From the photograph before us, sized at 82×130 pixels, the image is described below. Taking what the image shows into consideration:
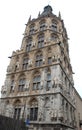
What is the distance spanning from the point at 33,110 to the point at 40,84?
10.9ft

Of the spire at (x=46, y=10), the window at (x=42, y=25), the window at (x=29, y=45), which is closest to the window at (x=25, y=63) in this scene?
the window at (x=29, y=45)

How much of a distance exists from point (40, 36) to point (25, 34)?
3554 mm

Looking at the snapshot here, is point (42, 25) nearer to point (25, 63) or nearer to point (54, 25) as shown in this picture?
point (54, 25)

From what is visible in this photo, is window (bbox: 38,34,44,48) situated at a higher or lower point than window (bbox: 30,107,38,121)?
higher

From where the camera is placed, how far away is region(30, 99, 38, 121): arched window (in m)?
17.5

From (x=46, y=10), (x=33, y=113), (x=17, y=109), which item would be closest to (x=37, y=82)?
(x=33, y=113)

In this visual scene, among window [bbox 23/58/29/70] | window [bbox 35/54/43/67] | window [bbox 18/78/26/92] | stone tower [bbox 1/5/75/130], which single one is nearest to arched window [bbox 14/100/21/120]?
stone tower [bbox 1/5/75/130]

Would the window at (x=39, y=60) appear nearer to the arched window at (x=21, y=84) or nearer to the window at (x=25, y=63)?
the window at (x=25, y=63)

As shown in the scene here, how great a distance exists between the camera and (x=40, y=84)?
63.2 feet

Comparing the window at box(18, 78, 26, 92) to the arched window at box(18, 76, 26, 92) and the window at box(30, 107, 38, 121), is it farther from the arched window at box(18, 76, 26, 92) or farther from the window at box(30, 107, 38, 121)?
the window at box(30, 107, 38, 121)

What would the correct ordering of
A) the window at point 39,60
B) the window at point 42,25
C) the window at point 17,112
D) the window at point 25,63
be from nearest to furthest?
the window at point 17,112, the window at point 39,60, the window at point 25,63, the window at point 42,25

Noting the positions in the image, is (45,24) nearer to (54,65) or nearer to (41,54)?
(41,54)

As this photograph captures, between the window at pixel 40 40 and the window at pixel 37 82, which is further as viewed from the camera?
the window at pixel 40 40

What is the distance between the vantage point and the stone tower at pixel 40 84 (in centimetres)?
1676
